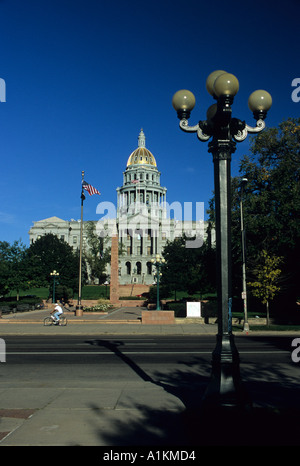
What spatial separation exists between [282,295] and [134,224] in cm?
8180

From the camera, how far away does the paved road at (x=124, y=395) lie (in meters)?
5.71

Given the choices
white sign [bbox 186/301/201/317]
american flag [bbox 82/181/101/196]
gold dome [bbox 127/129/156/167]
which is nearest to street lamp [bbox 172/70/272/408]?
white sign [bbox 186/301/201/317]

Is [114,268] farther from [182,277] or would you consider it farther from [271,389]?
[271,389]

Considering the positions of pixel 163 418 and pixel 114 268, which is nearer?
pixel 163 418

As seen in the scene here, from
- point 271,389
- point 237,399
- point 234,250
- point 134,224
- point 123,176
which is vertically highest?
point 123,176

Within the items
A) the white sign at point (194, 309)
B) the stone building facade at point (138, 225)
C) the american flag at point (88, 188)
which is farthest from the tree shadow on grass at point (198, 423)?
the stone building facade at point (138, 225)

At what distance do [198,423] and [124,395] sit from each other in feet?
A: 7.71

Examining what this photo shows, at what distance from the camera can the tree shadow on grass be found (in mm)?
5453

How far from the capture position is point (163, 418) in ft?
21.4

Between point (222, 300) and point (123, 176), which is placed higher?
point (123, 176)

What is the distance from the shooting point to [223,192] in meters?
6.67

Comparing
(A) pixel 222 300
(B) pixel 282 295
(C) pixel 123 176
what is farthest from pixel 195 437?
(C) pixel 123 176
